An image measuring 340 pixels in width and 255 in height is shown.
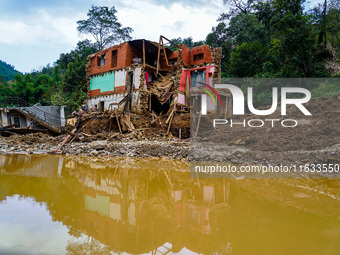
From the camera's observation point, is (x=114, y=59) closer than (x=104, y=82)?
Yes

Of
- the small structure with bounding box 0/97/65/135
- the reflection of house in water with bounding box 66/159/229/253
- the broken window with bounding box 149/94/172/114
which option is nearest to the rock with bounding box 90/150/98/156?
the reflection of house in water with bounding box 66/159/229/253

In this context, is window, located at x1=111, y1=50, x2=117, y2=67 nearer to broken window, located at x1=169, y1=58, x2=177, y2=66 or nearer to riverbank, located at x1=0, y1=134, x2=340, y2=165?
broken window, located at x1=169, y1=58, x2=177, y2=66

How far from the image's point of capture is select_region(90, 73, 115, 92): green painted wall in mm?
20156

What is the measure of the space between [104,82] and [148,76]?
15.6 feet

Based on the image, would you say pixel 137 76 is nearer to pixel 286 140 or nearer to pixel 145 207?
pixel 286 140

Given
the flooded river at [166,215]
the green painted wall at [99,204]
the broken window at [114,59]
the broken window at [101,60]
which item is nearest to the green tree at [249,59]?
the broken window at [114,59]

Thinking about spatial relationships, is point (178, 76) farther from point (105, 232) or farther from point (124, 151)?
point (105, 232)

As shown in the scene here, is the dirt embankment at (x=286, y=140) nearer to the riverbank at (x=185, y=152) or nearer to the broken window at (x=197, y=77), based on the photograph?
the riverbank at (x=185, y=152)

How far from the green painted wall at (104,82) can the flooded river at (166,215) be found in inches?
578

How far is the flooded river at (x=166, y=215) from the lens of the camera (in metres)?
2.84

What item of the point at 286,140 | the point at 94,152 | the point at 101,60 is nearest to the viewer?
the point at 286,140

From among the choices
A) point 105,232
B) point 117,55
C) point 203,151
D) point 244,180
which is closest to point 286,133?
point 203,151

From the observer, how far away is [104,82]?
20844 mm

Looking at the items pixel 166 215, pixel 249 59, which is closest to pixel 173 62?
pixel 249 59
